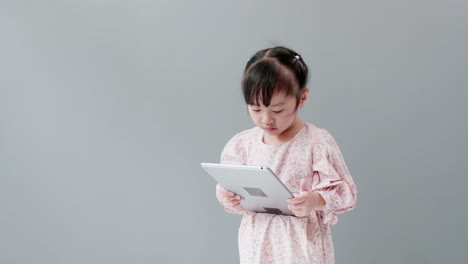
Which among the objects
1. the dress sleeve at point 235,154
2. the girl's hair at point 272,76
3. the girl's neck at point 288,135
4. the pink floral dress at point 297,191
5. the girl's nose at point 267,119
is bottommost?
the pink floral dress at point 297,191

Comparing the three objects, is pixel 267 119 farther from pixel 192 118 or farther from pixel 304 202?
pixel 192 118

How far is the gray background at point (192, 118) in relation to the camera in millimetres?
2098

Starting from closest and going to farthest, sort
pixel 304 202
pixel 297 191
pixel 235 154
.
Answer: pixel 304 202 → pixel 297 191 → pixel 235 154

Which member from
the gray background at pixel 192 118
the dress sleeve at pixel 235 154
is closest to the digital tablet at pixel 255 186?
the dress sleeve at pixel 235 154

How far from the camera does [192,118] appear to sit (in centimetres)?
226

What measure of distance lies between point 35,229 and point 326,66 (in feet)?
3.89

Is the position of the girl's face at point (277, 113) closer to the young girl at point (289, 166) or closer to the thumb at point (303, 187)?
the young girl at point (289, 166)

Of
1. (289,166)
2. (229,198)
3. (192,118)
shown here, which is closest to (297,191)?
(289,166)

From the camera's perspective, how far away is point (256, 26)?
7.16 ft

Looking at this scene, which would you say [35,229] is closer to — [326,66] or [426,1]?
[326,66]

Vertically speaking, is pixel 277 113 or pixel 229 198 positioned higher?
pixel 277 113

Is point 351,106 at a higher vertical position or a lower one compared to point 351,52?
lower

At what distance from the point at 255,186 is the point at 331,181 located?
0.61 ft

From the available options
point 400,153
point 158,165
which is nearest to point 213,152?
point 158,165
